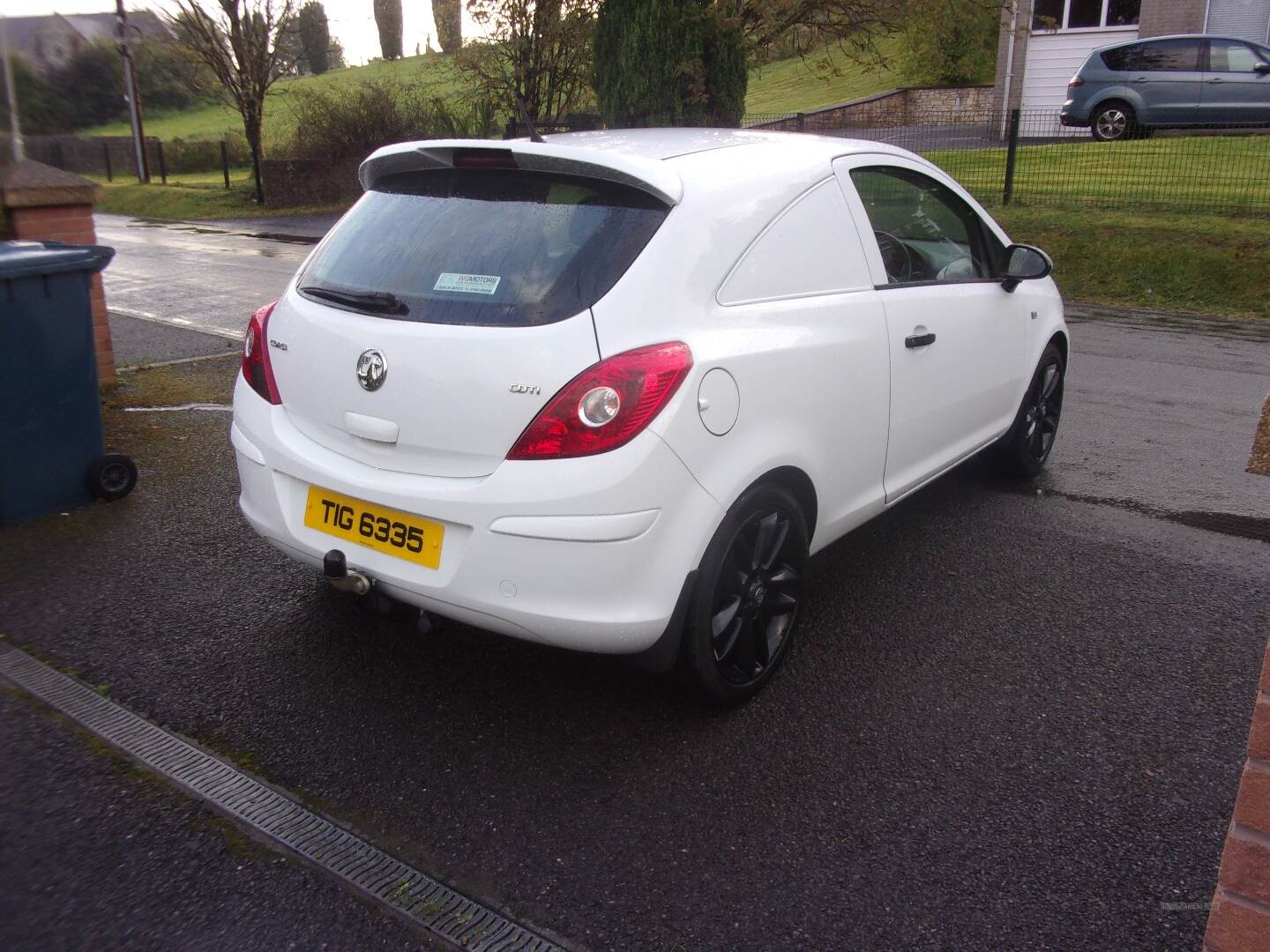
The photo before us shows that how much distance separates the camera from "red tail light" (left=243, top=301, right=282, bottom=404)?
3549 millimetres

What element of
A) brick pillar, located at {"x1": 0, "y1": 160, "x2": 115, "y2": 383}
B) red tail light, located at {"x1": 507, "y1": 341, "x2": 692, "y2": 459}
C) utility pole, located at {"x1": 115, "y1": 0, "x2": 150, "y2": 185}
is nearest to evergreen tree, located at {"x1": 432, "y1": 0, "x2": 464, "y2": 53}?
utility pole, located at {"x1": 115, "y1": 0, "x2": 150, "y2": 185}

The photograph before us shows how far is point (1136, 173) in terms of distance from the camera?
49.6 ft

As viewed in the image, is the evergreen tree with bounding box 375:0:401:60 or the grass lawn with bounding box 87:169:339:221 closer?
the grass lawn with bounding box 87:169:339:221

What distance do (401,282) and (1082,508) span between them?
11.7ft

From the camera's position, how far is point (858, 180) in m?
4.04

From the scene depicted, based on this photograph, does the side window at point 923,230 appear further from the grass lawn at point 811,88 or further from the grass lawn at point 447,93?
the grass lawn at point 811,88

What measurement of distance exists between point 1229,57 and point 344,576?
19972 millimetres

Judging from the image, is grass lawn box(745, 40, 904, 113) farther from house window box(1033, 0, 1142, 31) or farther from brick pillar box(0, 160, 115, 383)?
brick pillar box(0, 160, 115, 383)

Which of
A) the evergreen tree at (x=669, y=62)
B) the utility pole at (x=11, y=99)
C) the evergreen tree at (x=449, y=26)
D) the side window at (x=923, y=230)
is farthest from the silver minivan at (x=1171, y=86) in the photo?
the utility pole at (x=11, y=99)

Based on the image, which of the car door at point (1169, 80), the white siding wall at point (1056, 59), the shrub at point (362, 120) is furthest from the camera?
the shrub at point (362, 120)

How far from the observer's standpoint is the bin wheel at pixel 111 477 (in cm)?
505

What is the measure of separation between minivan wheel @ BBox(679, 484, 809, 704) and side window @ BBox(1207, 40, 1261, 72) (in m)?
A: 18.8

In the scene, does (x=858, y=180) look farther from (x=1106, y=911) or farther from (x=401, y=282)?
(x=1106, y=911)

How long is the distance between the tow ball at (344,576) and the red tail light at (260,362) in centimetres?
64
